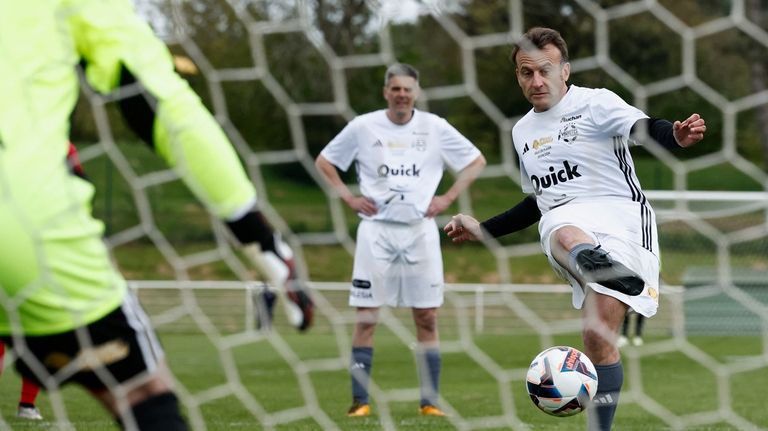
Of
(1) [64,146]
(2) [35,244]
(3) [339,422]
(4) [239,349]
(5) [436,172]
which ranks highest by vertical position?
(1) [64,146]

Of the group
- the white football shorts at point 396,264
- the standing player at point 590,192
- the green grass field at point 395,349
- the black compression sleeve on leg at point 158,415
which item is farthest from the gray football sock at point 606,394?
the white football shorts at point 396,264

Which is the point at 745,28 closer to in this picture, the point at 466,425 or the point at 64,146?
the point at 64,146

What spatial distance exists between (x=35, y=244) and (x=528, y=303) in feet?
47.0

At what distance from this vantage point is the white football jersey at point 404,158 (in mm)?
6938

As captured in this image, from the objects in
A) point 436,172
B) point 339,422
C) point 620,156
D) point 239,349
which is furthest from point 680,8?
point 239,349

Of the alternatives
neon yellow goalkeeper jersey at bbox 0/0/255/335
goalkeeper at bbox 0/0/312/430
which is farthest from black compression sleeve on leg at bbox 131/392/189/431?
neon yellow goalkeeper jersey at bbox 0/0/255/335

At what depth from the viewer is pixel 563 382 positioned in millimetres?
4363

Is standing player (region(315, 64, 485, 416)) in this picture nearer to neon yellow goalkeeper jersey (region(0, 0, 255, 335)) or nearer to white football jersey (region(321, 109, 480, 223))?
white football jersey (region(321, 109, 480, 223))

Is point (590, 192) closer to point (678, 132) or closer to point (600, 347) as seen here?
point (600, 347)

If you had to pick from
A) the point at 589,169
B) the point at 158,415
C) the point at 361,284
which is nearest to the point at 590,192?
the point at 589,169

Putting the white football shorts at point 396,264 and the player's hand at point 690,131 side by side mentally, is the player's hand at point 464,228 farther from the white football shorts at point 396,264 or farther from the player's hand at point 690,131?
the white football shorts at point 396,264

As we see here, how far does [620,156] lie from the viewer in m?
4.54

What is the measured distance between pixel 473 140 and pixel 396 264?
3.18 ft

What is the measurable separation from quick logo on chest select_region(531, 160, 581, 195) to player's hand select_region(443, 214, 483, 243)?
0.29 meters
